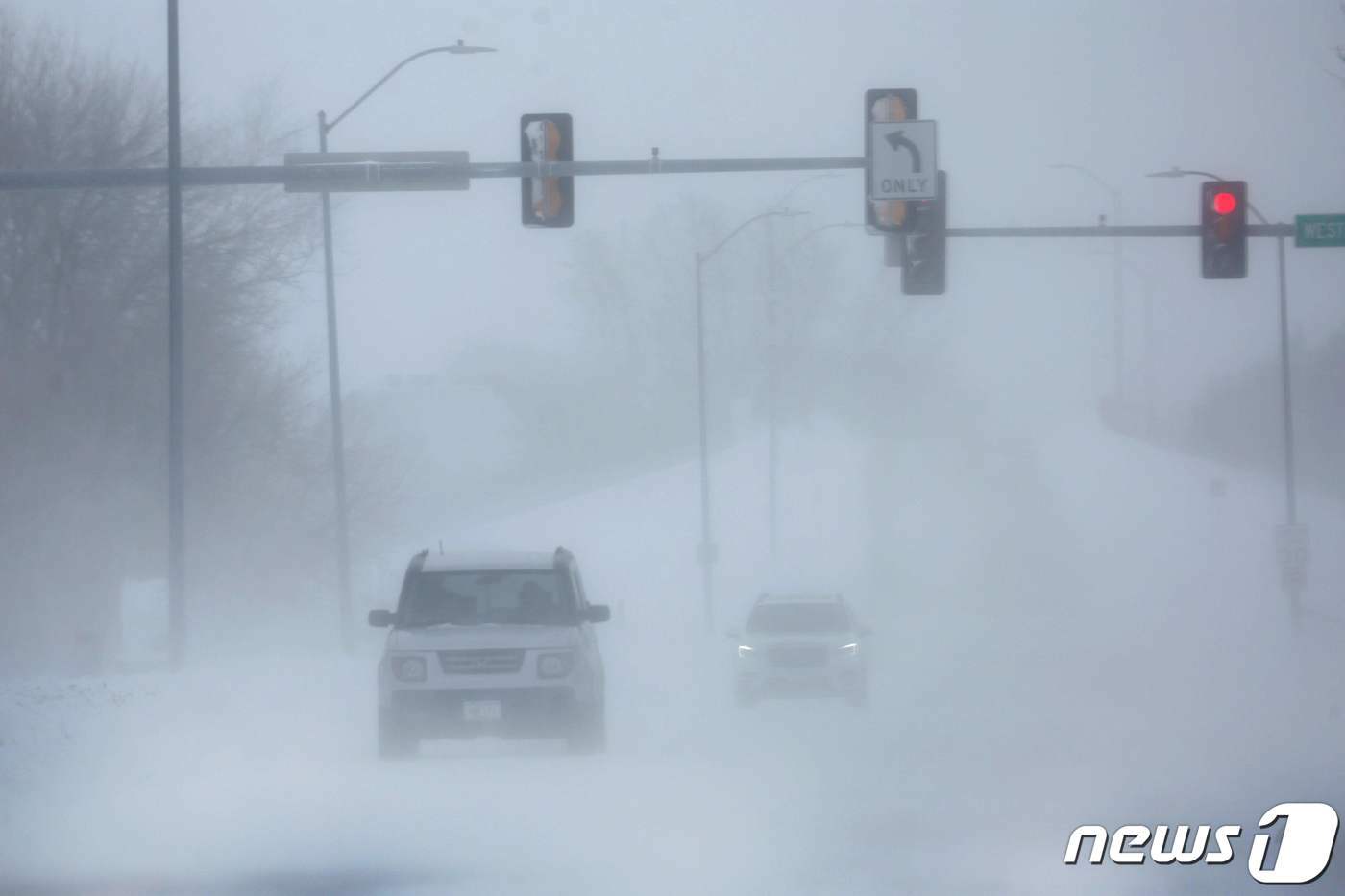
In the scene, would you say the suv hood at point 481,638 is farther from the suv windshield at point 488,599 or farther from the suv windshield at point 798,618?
the suv windshield at point 798,618

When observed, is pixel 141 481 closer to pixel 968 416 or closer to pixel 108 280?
pixel 108 280

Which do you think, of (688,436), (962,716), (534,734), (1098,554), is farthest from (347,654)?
(688,436)

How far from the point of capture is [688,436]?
101 metres

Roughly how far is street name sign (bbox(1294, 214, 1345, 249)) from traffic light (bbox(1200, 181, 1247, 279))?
1.55 m

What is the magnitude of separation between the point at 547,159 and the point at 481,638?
15.2ft

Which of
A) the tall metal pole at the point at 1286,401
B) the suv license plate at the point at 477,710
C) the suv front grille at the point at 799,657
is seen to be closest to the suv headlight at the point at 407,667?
the suv license plate at the point at 477,710

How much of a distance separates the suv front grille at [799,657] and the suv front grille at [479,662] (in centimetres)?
1031

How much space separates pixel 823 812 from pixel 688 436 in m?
85.8

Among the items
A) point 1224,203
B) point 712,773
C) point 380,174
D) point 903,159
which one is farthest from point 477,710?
point 1224,203

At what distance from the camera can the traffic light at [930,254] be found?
19188 mm

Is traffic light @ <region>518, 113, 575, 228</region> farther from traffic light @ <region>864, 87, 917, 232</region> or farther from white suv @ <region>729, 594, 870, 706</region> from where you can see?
white suv @ <region>729, 594, 870, 706</region>

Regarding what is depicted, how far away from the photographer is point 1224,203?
20266 millimetres

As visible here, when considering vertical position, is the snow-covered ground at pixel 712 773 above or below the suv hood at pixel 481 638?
below

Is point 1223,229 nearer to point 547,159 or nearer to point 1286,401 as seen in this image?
point 547,159
